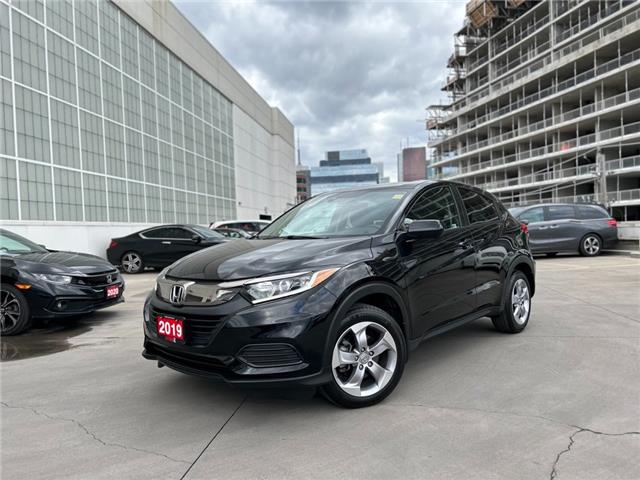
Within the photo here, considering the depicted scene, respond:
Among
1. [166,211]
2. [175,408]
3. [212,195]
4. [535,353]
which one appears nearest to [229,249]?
[175,408]

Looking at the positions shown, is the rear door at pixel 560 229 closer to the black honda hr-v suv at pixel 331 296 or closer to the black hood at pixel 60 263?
the black honda hr-v suv at pixel 331 296

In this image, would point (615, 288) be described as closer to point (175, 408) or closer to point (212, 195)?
point (175, 408)

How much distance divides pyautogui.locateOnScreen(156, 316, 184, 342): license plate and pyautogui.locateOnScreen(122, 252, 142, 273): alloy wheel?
10882 mm

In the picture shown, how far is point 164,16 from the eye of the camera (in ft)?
81.0

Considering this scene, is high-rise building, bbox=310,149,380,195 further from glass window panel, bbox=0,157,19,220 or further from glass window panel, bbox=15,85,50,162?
glass window panel, bbox=0,157,19,220

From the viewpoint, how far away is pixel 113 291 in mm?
5996

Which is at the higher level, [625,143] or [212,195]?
[625,143]

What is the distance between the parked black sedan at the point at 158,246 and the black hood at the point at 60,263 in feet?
20.9

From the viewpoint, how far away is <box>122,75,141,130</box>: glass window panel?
19.7m

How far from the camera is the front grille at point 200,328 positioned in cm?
275

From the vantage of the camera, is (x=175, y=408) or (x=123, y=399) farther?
(x=123, y=399)

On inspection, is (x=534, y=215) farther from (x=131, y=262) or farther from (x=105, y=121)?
(x=105, y=121)

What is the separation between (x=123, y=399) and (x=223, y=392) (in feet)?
2.58

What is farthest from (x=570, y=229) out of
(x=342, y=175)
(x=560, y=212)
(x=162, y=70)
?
(x=342, y=175)
